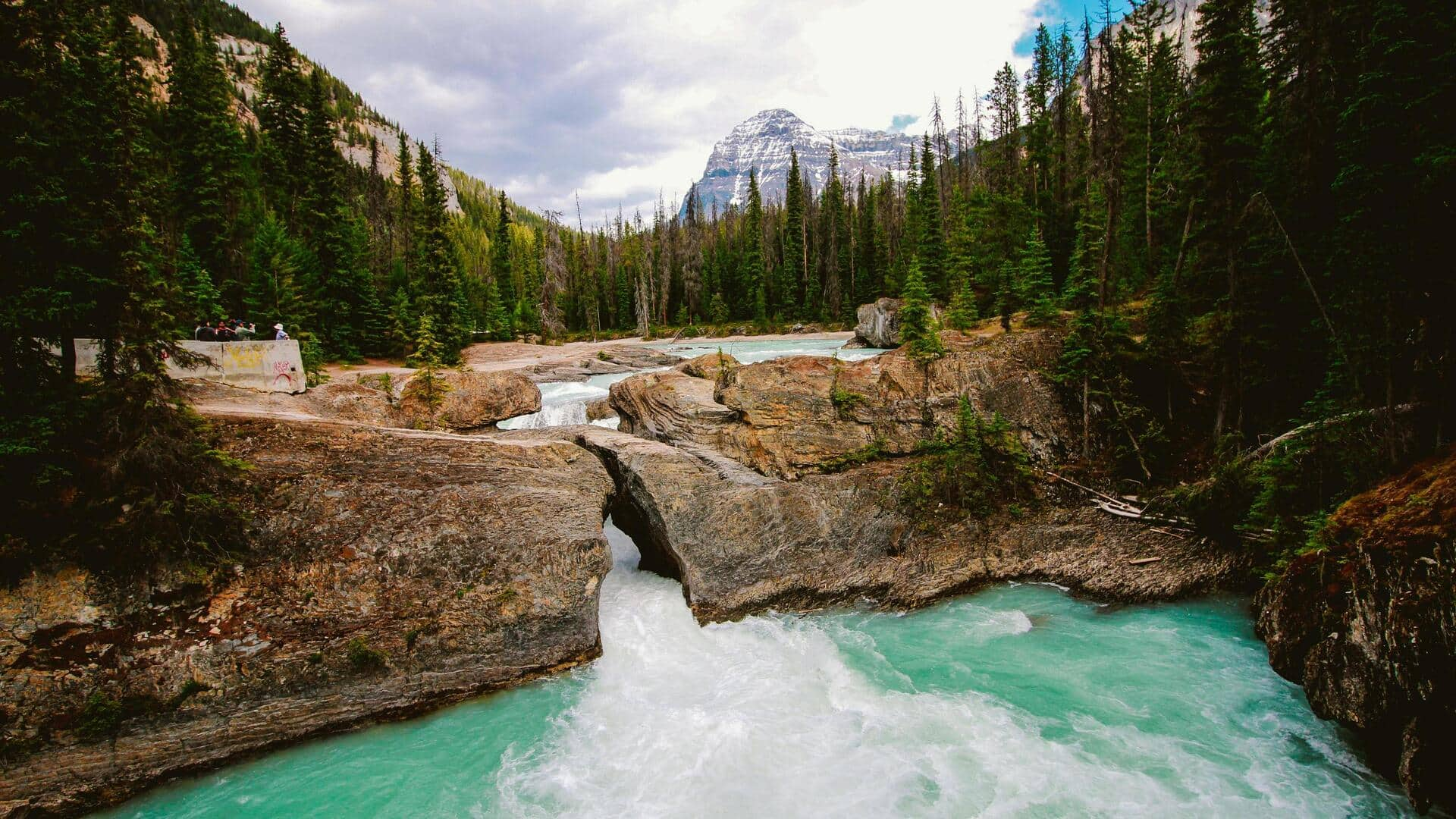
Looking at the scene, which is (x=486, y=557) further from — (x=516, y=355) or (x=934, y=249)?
(x=934, y=249)

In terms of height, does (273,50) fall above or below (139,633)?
above

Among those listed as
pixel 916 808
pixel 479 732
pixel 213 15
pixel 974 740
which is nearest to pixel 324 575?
pixel 479 732

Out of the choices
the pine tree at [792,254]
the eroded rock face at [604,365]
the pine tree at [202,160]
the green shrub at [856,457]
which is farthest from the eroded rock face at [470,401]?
the pine tree at [792,254]

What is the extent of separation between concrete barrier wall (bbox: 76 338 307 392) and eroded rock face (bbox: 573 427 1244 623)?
36.0 feet

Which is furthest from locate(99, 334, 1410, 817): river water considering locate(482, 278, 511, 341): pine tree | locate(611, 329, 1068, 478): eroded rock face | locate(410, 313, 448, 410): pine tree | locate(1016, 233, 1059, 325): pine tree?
locate(482, 278, 511, 341): pine tree

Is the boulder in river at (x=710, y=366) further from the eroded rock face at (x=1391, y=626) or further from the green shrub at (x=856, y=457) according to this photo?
the eroded rock face at (x=1391, y=626)

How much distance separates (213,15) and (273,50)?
115148 millimetres

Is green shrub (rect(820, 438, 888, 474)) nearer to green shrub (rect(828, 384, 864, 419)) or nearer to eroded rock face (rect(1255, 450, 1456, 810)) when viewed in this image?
green shrub (rect(828, 384, 864, 419))

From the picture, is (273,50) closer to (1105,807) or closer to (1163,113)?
(1163,113)

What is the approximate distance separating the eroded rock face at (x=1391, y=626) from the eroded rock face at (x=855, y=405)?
6708 mm

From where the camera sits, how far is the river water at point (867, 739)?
748 cm

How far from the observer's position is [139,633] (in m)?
8.12

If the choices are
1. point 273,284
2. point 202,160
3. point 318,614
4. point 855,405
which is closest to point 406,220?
point 202,160

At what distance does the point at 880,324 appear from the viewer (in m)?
44.4
